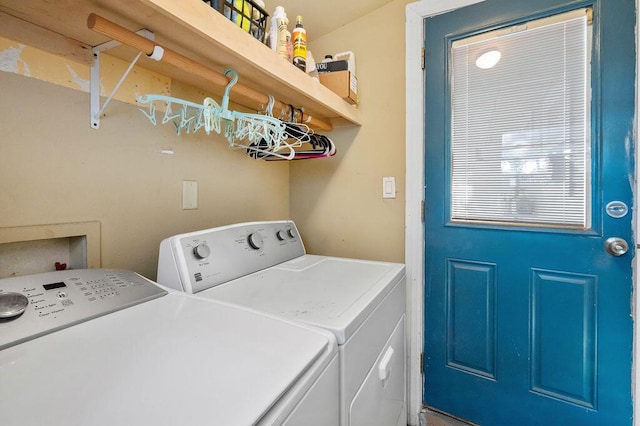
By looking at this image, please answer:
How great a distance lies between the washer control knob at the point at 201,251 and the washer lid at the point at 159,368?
1.00 ft

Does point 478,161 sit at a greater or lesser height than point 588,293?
greater

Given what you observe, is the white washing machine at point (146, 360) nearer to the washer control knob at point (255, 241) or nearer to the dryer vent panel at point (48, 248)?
the dryer vent panel at point (48, 248)

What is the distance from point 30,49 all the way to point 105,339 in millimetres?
889

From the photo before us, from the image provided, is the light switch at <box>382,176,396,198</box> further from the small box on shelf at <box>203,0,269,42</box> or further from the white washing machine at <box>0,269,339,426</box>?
the white washing machine at <box>0,269,339,426</box>

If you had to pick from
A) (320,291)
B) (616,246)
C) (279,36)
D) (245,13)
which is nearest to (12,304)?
(320,291)

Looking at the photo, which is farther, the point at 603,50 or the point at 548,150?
the point at 548,150

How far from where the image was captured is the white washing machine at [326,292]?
2.71 feet

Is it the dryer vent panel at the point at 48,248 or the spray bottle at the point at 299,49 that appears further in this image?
the spray bottle at the point at 299,49

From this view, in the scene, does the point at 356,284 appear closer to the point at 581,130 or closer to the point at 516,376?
the point at 516,376

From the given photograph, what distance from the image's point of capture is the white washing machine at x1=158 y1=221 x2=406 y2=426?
825 millimetres

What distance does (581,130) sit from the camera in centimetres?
129

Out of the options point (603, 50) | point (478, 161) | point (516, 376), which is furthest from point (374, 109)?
point (516, 376)

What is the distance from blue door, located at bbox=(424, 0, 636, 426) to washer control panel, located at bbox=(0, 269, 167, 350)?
1414 millimetres

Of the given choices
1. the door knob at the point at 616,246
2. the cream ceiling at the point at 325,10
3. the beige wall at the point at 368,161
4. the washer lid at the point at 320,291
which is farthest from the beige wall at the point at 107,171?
the door knob at the point at 616,246
